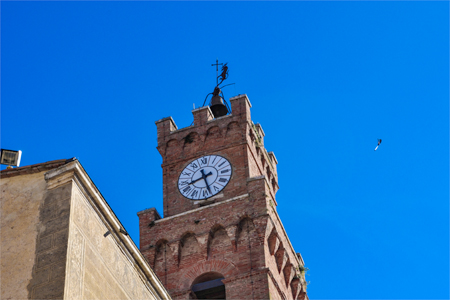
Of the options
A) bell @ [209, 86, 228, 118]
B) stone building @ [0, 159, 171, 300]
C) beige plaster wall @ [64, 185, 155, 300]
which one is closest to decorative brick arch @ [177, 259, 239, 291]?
bell @ [209, 86, 228, 118]

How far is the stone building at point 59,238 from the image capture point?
36.7ft

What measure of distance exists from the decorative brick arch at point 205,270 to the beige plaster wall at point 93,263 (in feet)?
56.5

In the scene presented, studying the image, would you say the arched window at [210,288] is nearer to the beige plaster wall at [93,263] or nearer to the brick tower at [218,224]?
the brick tower at [218,224]

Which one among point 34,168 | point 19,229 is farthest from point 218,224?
point 19,229

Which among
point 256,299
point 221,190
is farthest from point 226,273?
point 221,190

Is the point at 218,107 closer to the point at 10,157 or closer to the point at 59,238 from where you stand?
the point at 10,157

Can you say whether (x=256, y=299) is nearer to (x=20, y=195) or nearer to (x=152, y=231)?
(x=152, y=231)

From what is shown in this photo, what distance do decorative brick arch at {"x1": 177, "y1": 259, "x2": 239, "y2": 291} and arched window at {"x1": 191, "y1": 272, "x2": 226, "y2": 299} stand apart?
175mm

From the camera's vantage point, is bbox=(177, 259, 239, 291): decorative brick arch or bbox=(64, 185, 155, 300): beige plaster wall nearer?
bbox=(64, 185, 155, 300): beige plaster wall

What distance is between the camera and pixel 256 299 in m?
29.4

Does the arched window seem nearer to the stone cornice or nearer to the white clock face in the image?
the white clock face

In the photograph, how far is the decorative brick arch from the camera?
1203 inches

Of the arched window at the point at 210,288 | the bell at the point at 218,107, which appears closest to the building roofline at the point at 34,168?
the arched window at the point at 210,288

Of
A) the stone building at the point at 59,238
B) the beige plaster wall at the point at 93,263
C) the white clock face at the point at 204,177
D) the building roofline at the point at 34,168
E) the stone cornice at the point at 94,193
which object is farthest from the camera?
the white clock face at the point at 204,177
